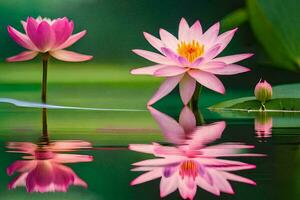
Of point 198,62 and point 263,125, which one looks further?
point 198,62

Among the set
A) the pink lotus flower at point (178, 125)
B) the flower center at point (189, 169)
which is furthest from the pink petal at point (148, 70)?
the flower center at point (189, 169)

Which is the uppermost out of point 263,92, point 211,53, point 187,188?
point 211,53

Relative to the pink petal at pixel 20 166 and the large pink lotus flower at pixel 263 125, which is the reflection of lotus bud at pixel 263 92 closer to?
the large pink lotus flower at pixel 263 125

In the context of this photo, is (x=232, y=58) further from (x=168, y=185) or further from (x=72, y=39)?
(x=168, y=185)

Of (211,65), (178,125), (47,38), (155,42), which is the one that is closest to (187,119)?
(178,125)

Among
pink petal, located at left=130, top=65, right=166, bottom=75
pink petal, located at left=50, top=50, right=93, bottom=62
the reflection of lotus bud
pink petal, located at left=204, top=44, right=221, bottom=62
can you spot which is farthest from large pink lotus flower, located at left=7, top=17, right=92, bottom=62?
the reflection of lotus bud

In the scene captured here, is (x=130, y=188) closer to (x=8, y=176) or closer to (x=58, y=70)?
(x=8, y=176)

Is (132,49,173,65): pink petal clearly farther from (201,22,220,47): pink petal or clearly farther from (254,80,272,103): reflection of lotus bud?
(254,80,272,103): reflection of lotus bud

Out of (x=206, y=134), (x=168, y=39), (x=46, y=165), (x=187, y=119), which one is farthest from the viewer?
(x=168, y=39)
